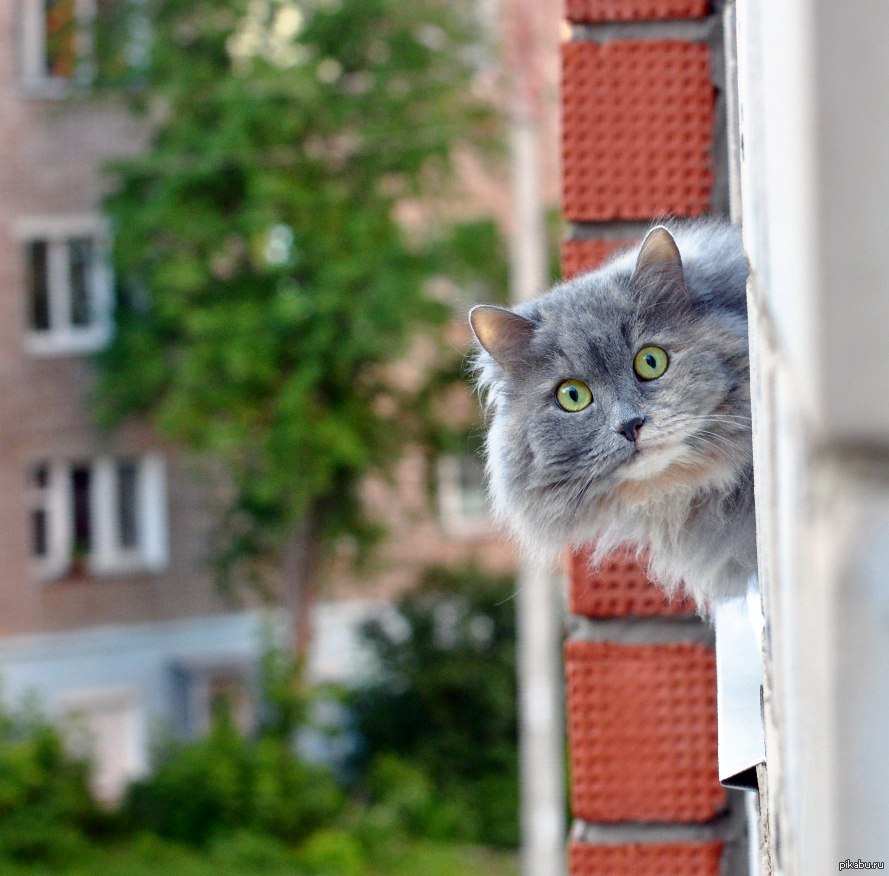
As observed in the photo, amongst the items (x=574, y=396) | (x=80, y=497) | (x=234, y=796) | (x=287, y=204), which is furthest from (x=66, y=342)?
(x=574, y=396)

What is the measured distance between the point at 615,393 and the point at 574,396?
0.15 ft

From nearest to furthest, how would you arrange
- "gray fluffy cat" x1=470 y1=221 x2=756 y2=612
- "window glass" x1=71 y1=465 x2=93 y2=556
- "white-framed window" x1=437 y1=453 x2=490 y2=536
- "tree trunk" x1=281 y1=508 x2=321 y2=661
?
"gray fluffy cat" x1=470 y1=221 x2=756 y2=612, "tree trunk" x1=281 y1=508 x2=321 y2=661, "window glass" x1=71 y1=465 x2=93 y2=556, "white-framed window" x1=437 y1=453 x2=490 y2=536

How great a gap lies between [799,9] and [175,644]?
13294 millimetres

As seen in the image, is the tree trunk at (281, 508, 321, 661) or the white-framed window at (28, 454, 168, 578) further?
the white-framed window at (28, 454, 168, 578)

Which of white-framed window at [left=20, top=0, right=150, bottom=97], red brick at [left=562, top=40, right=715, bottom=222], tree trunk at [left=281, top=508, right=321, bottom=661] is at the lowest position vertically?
tree trunk at [left=281, top=508, right=321, bottom=661]

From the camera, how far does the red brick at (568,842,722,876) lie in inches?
48.5

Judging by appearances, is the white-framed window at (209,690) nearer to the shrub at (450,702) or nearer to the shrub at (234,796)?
the shrub at (450,702)

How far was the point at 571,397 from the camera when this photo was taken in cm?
104

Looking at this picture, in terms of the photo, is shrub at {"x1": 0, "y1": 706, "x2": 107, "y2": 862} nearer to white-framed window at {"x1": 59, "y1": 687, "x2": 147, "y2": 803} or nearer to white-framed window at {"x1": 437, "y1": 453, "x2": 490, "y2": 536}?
white-framed window at {"x1": 59, "y1": 687, "x2": 147, "y2": 803}

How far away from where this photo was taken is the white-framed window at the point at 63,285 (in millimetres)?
12508

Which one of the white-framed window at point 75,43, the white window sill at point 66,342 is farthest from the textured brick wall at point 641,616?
the white window sill at point 66,342

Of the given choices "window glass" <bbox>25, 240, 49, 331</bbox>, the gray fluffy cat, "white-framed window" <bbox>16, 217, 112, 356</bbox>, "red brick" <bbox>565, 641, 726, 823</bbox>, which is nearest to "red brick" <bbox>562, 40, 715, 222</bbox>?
the gray fluffy cat

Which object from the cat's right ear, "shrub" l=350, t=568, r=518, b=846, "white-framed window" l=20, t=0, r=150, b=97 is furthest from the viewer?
"shrub" l=350, t=568, r=518, b=846

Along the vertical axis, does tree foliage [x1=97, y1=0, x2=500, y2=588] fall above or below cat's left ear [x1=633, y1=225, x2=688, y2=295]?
above
